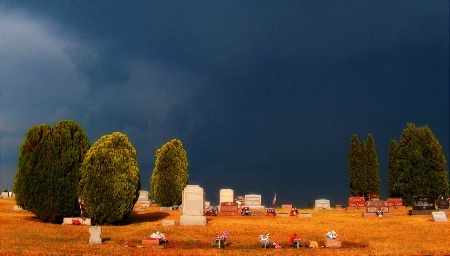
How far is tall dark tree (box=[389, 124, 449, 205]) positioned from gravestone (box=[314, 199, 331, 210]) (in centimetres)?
798

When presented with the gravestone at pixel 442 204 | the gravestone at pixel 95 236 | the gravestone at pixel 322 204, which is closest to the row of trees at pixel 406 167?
the gravestone at pixel 322 204

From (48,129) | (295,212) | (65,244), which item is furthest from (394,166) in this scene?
(65,244)

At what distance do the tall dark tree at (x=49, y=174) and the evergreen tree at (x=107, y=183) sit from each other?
114 centimetres

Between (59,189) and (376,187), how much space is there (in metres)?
38.4

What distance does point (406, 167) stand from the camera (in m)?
52.0

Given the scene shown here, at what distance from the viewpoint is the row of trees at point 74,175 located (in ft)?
98.9

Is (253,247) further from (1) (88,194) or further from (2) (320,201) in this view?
(2) (320,201)

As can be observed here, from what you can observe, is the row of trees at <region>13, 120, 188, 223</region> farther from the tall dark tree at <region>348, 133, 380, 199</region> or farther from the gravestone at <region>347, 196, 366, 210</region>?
the tall dark tree at <region>348, 133, 380, 199</region>

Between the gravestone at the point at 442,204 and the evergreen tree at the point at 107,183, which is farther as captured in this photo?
the gravestone at the point at 442,204

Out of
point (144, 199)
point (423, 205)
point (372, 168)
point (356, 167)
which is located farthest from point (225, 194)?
point (423, 205)

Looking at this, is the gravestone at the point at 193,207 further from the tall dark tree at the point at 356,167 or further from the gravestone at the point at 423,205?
the tall dark tree at the point at 356,167

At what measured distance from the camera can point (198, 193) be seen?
104 feet

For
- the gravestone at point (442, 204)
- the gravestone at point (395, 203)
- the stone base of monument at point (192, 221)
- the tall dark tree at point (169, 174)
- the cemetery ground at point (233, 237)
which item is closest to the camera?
the cemetery ground at point (233, 237)

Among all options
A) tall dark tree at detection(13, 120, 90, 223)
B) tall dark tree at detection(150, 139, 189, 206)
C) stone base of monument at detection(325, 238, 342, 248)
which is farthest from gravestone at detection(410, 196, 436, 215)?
tall dark tree at detection(13, 120, 90, 223)
